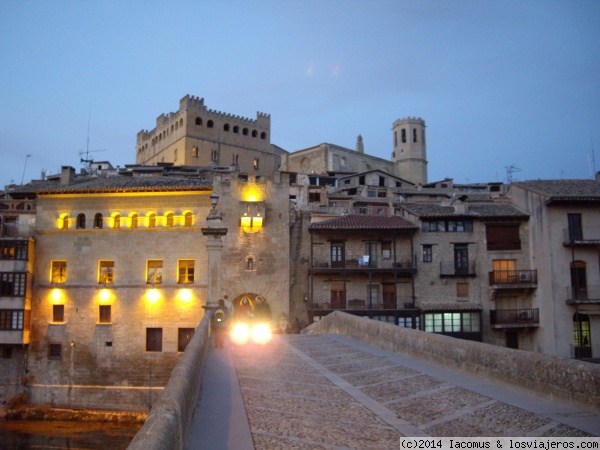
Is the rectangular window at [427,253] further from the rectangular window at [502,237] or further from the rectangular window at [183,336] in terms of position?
the rectangular window at [183,336]

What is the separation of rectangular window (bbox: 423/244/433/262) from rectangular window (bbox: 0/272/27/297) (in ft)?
92.5

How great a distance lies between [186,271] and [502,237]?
23.5 metres

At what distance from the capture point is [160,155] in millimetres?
100250

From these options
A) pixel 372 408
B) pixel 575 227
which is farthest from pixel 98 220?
pixel 372 408

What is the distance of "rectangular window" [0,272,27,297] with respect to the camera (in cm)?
3838

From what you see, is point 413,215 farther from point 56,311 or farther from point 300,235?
point 56,311

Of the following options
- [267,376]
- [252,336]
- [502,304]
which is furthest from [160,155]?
[267,376]

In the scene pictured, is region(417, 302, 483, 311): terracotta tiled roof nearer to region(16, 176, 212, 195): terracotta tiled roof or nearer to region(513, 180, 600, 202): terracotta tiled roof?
region(513, 180, 600, 202): terracotta tiled roof

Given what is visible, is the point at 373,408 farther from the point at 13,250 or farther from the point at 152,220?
the point at 13,250

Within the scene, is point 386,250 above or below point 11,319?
above

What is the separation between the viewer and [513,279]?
42.7 m

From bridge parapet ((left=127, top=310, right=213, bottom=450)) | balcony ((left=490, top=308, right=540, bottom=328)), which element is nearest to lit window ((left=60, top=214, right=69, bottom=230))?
balcony ((left=490, top=308, right=540, bottom=328))

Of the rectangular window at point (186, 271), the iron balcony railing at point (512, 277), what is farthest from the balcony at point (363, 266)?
the rectangular window at point (186, 271)

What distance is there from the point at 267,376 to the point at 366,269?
29493 mm
